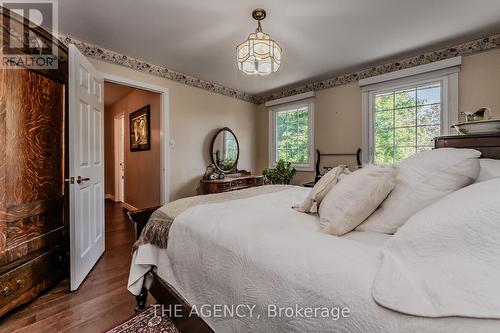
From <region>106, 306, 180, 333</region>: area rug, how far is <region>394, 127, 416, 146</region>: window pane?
322cm

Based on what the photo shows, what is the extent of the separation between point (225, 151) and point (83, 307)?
2.81 meters

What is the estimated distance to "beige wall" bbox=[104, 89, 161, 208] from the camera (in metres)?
3.47

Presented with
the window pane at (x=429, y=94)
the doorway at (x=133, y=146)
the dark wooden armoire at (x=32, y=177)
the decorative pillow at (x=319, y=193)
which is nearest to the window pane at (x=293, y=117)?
the window pane at (x=429, y=94)

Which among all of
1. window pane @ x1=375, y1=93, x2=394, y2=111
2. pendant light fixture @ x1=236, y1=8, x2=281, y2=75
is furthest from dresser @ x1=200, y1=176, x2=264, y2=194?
window pane @ x1=375, y1=93, x2=394, y2=111

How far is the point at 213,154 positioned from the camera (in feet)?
12.5

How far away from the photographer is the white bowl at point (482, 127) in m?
1.34

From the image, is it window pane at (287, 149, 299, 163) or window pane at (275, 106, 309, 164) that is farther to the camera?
window pane at (287, 149, 299, 163)

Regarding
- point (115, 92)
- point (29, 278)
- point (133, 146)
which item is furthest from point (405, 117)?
point (115, 92)

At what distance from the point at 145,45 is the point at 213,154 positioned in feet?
6.02

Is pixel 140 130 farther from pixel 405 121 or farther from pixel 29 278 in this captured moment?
pixel 405 121

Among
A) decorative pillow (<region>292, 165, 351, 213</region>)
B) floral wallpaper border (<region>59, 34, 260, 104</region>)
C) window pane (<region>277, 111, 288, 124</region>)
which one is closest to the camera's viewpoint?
decorative pillow (<region>292, 165, 351, 213</region>)

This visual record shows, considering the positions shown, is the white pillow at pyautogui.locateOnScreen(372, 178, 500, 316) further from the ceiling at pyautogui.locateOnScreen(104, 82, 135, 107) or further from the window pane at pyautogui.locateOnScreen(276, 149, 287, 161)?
the ceiling at pyautogui.locateOnScreen(104, 82, 135, 107)

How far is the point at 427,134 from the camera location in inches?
108

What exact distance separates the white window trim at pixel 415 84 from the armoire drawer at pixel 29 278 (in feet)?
12.1
